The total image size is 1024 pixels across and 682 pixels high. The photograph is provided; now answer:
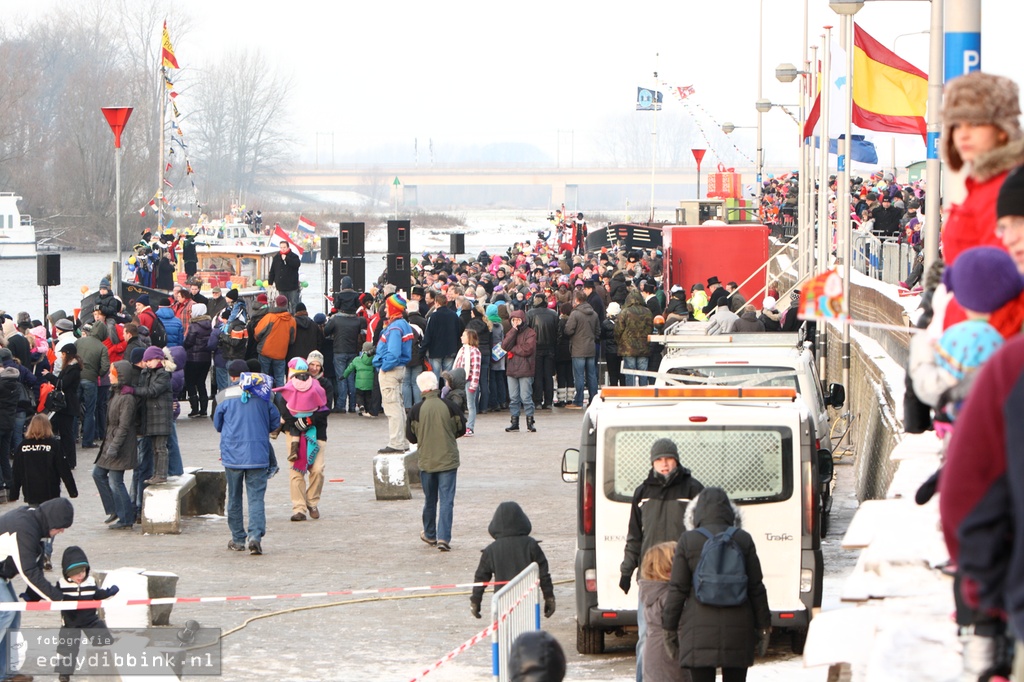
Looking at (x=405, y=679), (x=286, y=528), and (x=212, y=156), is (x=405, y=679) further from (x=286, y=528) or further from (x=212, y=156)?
(x=212, y=156)

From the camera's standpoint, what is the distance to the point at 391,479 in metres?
17.0

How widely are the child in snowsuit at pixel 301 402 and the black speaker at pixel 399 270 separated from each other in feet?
64.5

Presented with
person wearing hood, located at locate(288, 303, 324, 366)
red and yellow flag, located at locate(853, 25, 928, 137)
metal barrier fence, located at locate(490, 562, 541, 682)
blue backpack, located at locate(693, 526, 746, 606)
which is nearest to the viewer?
blue backpack, located at locate(693, 526, 746, 606)

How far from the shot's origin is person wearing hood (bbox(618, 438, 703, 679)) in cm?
916

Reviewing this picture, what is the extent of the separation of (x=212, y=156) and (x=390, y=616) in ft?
484

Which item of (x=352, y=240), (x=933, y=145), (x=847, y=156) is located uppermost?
(x=847, y=156)

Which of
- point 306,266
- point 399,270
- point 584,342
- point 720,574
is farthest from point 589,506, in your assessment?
point 306,266

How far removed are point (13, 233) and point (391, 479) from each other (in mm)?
99407

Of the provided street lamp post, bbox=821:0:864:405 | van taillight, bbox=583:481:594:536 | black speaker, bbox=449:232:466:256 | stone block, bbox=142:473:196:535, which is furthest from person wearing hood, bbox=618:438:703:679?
black speaker, bbox=449:232:466:256

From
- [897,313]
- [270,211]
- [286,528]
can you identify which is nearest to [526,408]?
[897,313]

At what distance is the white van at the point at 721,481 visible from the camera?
9.98 metres

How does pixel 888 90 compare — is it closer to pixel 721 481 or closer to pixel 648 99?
pixel 721 481

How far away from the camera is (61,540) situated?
47.9ft

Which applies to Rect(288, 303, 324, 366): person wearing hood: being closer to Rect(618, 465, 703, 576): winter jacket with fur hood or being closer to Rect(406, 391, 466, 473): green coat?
Rect(406, 391, 466, 473): green coat
